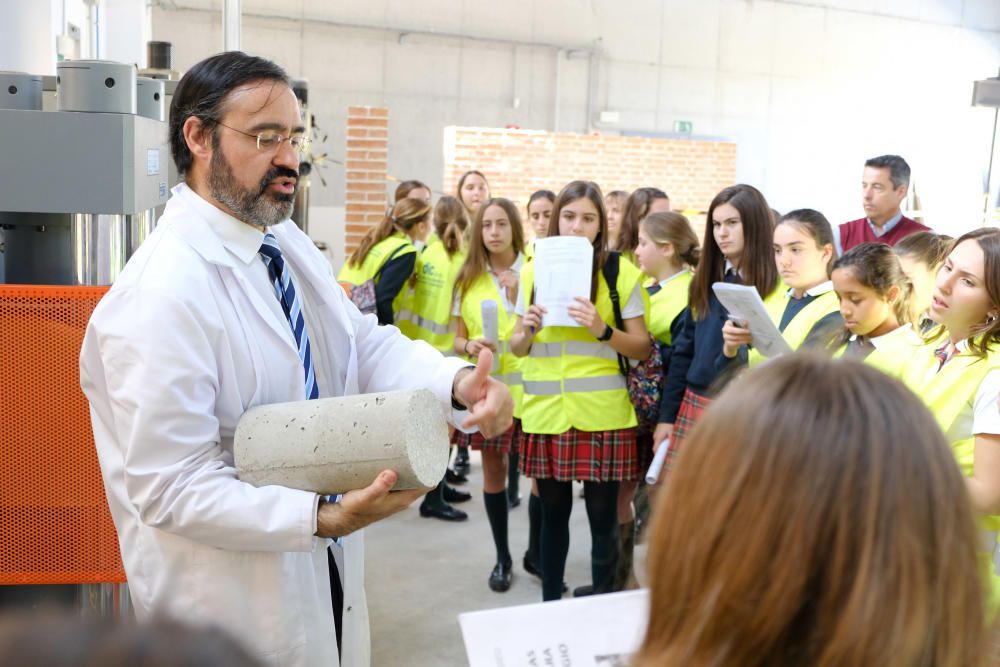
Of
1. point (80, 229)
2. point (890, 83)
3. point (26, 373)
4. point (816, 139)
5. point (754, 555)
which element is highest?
point (890, 83)

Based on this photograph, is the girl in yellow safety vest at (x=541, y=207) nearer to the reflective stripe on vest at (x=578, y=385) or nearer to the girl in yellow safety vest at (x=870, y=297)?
the reflective stripe on vest at (x=578, y=385)

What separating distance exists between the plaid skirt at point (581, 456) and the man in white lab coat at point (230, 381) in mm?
1692

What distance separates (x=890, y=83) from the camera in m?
15.5

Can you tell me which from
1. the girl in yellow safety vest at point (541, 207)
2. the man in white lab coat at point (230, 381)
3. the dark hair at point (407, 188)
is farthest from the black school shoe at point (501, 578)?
the dark hair at point (407, 188)

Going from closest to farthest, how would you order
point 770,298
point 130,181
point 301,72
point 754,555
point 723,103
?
point 754,555, point 130,181, point 770,298, point 301,72, point 723,103

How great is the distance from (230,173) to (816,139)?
14840 millimetres

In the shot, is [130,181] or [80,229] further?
[80,229]

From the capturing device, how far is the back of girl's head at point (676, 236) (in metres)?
4.29

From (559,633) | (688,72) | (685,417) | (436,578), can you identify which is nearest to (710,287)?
(685,417)

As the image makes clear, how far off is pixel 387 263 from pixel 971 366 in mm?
3315

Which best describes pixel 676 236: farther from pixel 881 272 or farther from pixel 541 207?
pixel 881 272

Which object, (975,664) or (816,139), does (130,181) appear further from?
(816,139)

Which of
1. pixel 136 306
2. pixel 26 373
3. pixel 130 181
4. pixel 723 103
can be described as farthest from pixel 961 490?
pixel 723 103

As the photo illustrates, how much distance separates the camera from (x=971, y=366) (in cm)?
217
